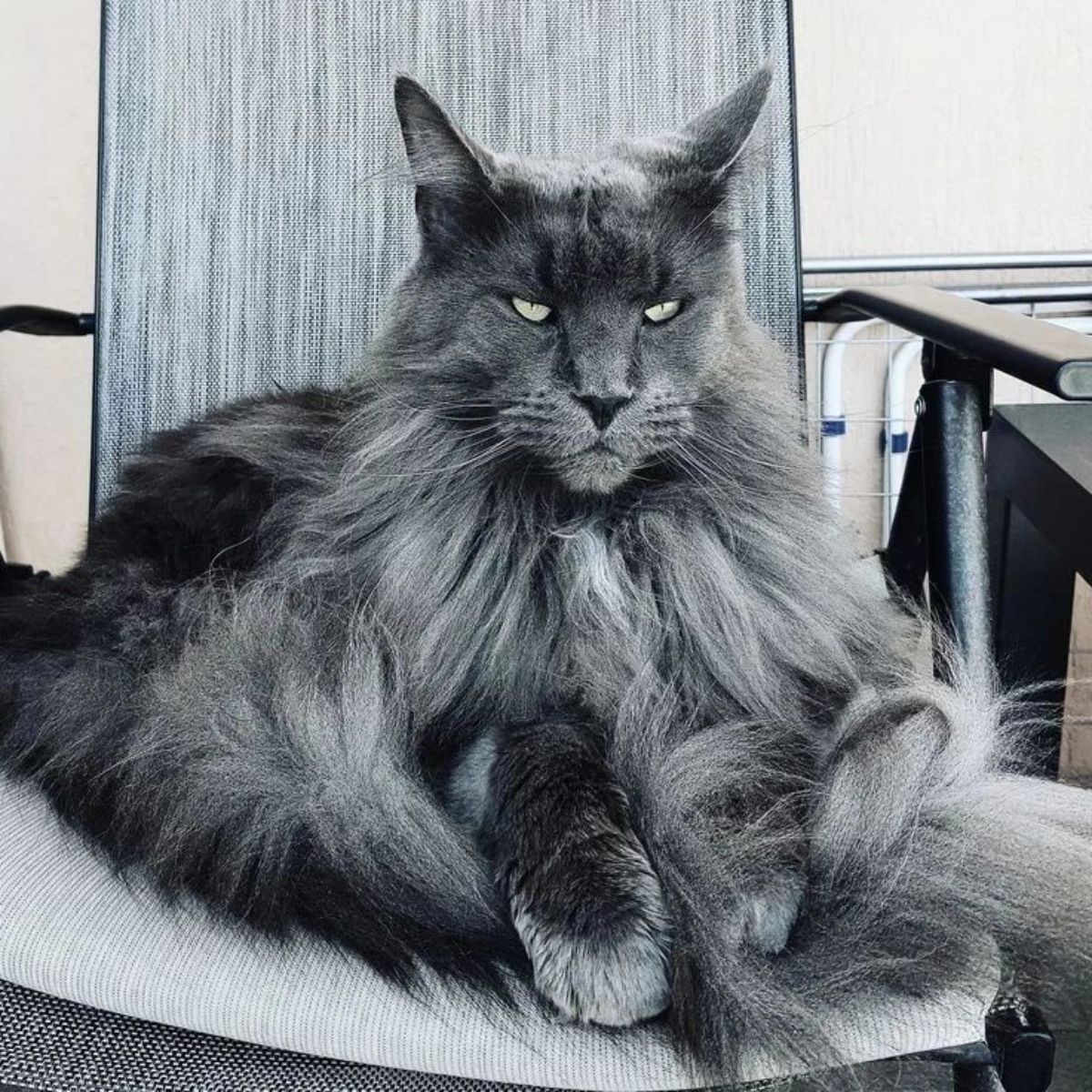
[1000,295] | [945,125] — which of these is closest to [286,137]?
[1000,295]

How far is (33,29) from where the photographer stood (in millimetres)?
1890

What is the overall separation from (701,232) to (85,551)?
67cm

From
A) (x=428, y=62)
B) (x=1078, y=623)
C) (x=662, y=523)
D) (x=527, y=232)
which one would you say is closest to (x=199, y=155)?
(x=428, y=62)

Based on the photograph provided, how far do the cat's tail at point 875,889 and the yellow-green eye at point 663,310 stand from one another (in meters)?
0.34

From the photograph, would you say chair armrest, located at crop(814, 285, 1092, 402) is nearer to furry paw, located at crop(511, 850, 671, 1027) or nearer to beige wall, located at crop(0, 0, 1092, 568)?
furry paw, located at crop(511, 850, 671, 1027)

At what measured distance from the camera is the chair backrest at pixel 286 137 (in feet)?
4.73

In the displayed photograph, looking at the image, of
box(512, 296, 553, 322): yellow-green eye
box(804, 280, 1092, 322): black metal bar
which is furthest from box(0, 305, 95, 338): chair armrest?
box(804, 280, 1092, 322): black metal bar

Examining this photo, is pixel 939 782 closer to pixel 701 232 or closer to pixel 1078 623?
pixel 701 232

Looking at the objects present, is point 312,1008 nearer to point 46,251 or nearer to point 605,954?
point 605,954

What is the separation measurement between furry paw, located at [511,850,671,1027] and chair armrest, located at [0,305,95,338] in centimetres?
95

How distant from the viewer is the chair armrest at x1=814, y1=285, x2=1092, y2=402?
0.74 metres

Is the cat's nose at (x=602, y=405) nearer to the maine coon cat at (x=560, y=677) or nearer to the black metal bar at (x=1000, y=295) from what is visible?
the maine coon cat at (x=560, y=677)

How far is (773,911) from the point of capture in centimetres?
72

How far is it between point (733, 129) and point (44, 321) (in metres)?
0.89
